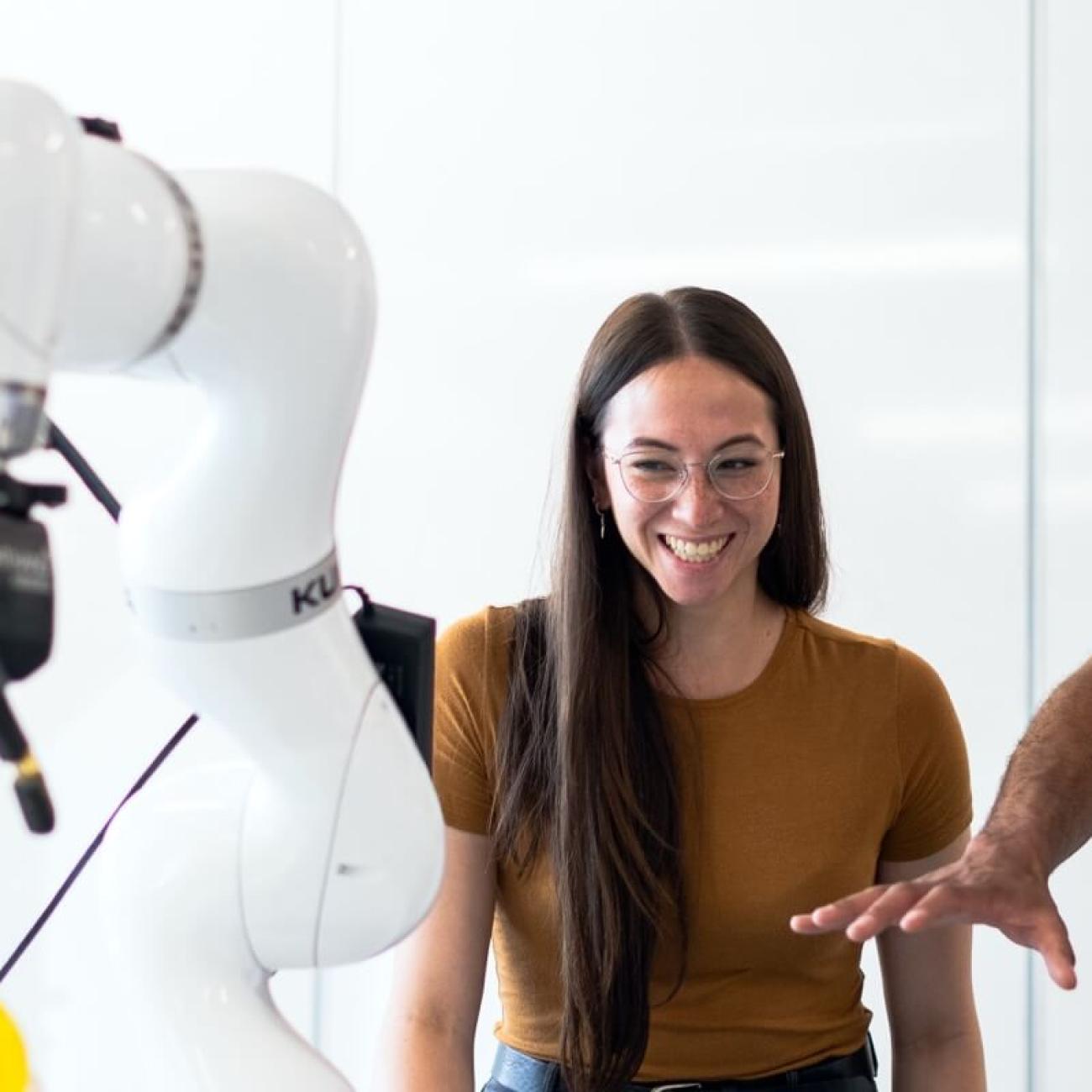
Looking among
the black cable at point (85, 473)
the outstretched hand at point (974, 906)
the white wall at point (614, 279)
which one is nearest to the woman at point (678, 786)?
the outstretched hand at point (974, 906)

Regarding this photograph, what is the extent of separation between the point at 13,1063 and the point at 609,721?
2.76 ft

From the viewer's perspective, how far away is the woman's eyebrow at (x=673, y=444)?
159cm

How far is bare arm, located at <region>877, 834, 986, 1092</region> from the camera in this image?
1.67 meters

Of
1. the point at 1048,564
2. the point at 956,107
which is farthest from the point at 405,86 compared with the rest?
the point at 1048,564

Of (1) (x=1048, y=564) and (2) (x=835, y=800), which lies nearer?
(2) (x=835, y=800)

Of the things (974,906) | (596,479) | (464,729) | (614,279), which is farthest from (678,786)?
(614,279)

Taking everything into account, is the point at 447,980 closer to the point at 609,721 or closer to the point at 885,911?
the point at 609,721

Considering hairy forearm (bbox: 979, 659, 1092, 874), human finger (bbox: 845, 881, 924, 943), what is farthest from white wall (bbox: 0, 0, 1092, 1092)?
human finger (bbox: 845, 881, 924, 943)

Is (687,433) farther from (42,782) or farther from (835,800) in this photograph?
(42,782)

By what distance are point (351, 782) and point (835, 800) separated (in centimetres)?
92

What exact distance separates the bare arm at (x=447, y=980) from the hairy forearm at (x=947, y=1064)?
0.44 m

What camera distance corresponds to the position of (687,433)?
160 cm

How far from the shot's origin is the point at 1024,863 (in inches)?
52.6

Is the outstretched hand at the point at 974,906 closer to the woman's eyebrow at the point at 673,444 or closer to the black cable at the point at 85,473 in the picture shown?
the woman's eyebrow at the point at 673,444
